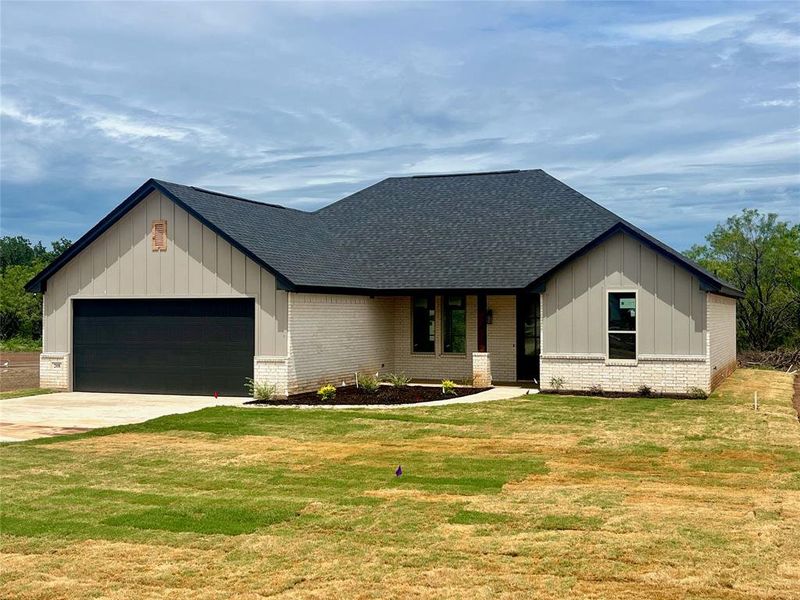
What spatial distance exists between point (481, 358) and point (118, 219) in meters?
11.2

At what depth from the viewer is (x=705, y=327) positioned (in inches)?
877

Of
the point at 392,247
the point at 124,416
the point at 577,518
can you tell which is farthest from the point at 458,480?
the point at 392,247

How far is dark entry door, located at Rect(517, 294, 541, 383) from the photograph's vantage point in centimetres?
2697

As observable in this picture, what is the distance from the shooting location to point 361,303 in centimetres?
2658

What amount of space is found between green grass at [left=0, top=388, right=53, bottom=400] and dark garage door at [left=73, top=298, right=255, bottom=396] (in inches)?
35.5

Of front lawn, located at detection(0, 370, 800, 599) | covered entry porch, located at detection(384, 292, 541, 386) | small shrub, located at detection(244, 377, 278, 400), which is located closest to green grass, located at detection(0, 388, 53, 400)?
small shrub, located at detection(244, 377, 278, 400)

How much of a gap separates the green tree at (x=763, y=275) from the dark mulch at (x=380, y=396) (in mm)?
24696

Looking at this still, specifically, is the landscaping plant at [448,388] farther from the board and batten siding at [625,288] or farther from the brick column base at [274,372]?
the brick column base at [274,372]

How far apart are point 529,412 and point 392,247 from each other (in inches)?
430

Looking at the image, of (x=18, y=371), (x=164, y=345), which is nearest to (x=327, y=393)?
(x=164, y=345)

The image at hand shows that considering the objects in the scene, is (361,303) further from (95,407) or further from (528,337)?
(95,407)

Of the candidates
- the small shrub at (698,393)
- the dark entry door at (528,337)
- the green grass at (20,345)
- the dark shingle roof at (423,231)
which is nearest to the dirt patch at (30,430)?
the dark shingle roof at (423,231)

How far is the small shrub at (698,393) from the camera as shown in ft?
73.5

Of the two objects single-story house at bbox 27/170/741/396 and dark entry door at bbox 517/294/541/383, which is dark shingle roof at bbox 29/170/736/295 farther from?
dark entry door at bbox 517/294/541/383
